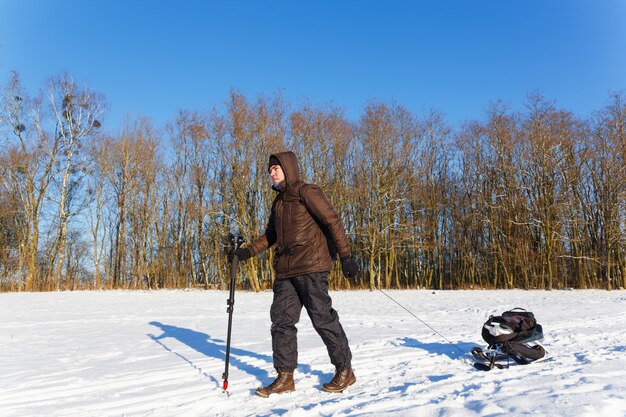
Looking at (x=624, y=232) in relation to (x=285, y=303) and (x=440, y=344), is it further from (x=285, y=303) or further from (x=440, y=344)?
(x=285, y=303)

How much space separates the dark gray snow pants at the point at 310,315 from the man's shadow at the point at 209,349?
61cm

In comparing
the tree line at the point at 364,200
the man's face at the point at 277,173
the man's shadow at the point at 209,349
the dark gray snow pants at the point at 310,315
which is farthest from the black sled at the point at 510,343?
the tree line at the point at 364,200

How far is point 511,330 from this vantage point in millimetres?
4305

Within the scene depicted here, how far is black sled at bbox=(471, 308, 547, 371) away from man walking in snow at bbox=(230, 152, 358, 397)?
140 cm

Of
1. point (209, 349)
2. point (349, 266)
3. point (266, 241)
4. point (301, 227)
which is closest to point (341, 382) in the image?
point (349, 266)

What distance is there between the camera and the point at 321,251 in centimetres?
368

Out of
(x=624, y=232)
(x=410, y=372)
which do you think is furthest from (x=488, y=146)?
(x=410, y=372)

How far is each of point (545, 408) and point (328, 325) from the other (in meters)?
1.68

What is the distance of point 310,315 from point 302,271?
0.38 metres

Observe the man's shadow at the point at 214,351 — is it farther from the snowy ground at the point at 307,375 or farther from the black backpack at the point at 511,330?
the black backpack at the point at 511,330

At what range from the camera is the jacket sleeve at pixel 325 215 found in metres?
3.62

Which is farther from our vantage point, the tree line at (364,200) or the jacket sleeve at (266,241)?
the tree line at (364,200)

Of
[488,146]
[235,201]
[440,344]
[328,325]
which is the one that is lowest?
[440,344]

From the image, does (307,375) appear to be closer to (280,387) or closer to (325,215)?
(280,387)
